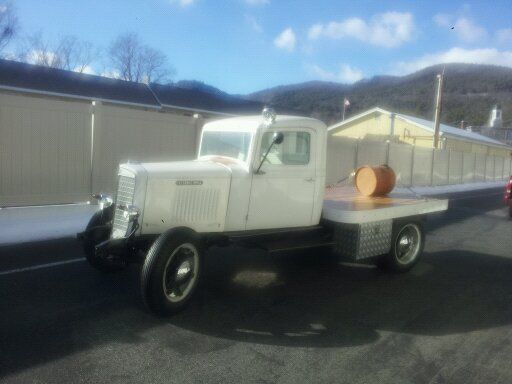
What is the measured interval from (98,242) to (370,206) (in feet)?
11.6

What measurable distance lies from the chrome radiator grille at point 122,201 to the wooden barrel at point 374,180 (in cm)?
418

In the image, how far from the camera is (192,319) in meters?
4.68

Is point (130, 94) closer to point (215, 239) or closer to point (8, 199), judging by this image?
point (8, 199)

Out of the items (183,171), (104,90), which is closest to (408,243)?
(183,171)

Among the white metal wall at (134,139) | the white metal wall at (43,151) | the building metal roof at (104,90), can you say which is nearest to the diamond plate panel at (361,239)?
the white metal wall at (134,139)

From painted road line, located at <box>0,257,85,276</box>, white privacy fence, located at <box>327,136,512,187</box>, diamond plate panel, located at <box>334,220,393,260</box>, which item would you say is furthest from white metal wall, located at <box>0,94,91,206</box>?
white privacy fence, located at <box>327,136,512,187</box>

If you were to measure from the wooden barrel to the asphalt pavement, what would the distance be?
1.42m

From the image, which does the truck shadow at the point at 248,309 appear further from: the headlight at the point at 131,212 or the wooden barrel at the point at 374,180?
the wooden barrel at the point at 374,180

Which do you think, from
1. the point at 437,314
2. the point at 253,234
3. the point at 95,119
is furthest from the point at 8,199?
the point at 437,314

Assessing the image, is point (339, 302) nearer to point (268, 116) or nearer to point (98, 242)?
point (268, 116)

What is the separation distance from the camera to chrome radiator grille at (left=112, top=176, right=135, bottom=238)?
16.7 ft

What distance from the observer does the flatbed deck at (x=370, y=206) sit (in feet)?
19.8

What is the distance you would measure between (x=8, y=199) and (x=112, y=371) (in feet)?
24.3

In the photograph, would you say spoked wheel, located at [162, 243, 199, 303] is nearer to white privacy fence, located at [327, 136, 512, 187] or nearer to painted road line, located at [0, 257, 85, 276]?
painted road line, located at [0, 257, 85, 276]
